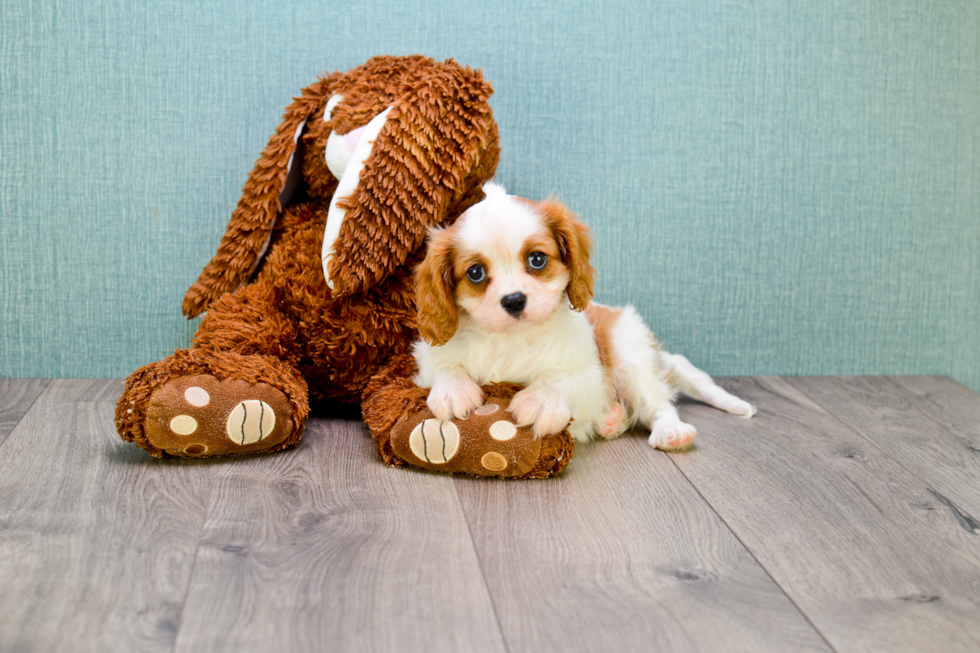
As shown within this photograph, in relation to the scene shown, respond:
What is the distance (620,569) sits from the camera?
1198 mm

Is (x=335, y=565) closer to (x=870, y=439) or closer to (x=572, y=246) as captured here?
(x=572, y=246)

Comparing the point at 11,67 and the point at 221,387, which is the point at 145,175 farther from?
A: the point at 221,387

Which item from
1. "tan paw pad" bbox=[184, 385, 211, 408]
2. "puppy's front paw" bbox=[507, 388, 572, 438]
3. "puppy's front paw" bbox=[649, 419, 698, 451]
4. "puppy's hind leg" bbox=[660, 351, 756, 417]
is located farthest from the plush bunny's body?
"puppy's hind leg" bbox=[660, 351, 756, 417]

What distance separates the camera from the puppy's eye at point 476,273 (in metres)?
1.48

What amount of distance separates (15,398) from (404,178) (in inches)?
40.7

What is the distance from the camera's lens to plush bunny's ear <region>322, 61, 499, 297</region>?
1589mm

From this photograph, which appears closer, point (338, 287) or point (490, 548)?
point (490, 548)

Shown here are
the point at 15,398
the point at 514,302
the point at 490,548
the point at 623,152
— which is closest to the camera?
the point at 490,548

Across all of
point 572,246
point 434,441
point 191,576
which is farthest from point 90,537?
point 572,246

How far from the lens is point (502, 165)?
2.04 metres

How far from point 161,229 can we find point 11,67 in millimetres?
471

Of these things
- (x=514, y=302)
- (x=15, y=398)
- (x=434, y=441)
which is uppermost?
(x=514, y=302)

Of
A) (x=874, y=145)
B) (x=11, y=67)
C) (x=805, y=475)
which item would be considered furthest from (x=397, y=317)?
(x=874, y=145)

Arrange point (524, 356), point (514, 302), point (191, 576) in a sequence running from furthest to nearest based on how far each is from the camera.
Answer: point (524, 356) < point (514, 302) < point (191, 576)
